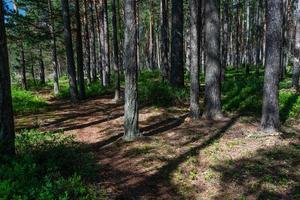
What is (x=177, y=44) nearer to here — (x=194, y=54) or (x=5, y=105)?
(x=194, y=54)

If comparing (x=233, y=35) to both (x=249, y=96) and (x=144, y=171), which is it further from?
(x=144, y=171)

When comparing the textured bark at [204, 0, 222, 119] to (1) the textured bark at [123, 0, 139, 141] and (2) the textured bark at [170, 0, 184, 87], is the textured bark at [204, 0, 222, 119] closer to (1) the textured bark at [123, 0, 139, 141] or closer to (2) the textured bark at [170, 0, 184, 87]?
(1) the textured bark at [123, 0, 139, 141]

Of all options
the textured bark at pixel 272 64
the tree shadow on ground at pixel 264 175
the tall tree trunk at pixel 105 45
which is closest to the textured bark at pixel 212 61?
the textured bark at pixel 272 64

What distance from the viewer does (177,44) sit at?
52.9ft

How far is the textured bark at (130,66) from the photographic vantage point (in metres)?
8.94

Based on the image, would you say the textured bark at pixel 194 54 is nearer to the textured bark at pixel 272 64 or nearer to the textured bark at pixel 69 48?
the textured bark at pixel 272 64

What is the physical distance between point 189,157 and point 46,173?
3.56 meters

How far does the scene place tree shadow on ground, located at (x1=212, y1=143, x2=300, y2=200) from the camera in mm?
6445

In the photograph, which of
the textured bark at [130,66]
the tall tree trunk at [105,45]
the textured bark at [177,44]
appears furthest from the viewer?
the tall tree trunk at [105,45]

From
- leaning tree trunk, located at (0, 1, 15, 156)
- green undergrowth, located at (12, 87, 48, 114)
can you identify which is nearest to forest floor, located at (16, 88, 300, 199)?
leaning tree trunk, located at (0, 1, 15, 156)

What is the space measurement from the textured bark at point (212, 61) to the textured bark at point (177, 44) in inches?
183

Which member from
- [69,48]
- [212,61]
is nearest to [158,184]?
[212,61]

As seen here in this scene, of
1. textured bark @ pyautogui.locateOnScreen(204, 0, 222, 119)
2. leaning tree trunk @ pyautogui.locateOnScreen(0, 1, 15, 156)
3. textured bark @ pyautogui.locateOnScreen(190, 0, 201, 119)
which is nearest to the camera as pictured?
leaning tree trunk @ pyautogui.locateOnScreen(0, 1, 15, 156)

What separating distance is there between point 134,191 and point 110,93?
14.4 meters
